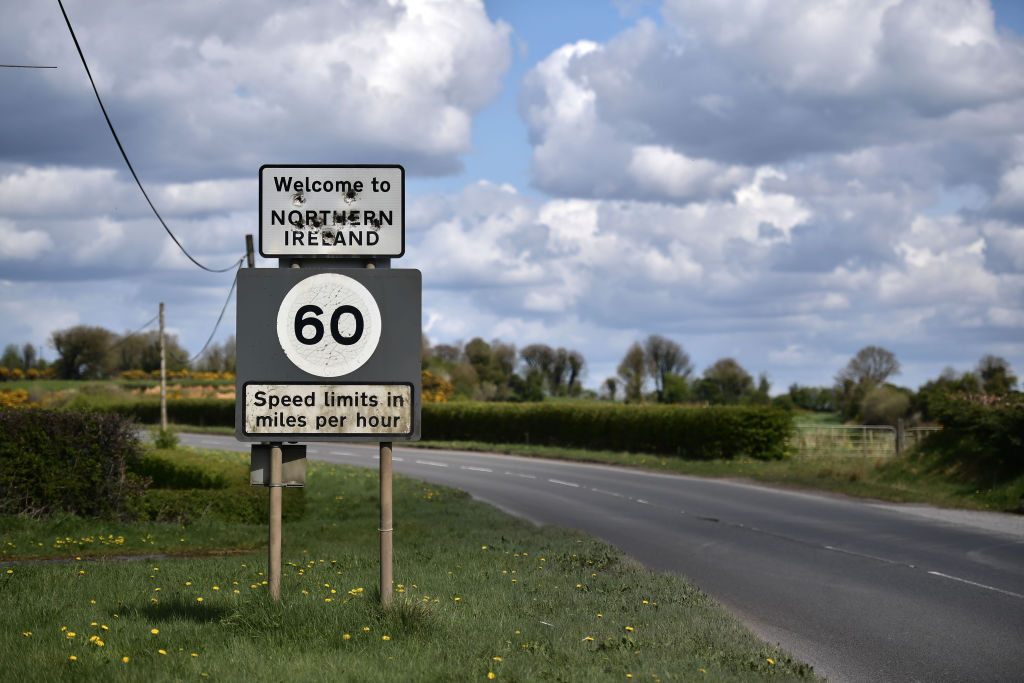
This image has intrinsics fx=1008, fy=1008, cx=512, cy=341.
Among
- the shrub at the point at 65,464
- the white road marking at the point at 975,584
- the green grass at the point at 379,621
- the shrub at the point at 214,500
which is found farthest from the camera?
the shrub at the point at 214,500

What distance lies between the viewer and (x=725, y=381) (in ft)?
305

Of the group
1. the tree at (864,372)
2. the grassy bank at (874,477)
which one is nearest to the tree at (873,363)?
the tree at (864,372)

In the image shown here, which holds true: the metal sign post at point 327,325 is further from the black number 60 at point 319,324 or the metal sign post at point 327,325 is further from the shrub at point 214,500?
the shrub at point 214,500

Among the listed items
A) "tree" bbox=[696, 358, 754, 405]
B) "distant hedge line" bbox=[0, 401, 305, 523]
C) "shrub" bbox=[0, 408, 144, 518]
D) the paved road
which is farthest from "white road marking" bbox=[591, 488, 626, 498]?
"tree" bbox=[696, 358, 754, 405]

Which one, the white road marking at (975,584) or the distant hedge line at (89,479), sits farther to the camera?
the distant hedge line at (89,479)

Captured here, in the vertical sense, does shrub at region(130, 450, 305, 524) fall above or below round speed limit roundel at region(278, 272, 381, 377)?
below

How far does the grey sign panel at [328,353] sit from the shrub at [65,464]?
932cm

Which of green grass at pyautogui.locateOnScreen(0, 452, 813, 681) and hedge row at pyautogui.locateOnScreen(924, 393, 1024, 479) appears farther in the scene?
hedge row at pyautogui.locateOnScreen(924, 393, 1024, 479)

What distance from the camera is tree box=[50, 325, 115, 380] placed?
102m

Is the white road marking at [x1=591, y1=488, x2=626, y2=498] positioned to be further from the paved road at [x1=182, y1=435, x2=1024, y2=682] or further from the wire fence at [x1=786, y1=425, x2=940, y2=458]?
the wire fence at [x1=786, y1=425, x2=940, y2=458]

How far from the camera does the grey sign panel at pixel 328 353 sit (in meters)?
7.98

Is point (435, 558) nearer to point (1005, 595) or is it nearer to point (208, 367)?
point (1005, 595)

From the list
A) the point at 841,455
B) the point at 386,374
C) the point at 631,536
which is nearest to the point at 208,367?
the point at 841,455

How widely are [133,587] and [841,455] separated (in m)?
30.8
